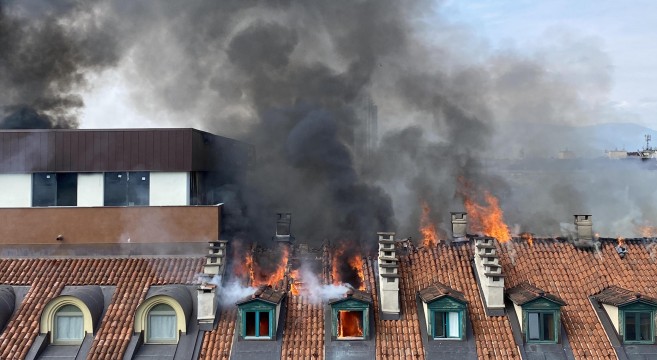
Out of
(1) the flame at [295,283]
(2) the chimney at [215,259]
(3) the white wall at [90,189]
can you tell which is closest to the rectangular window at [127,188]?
(3) the white wall at [90,189]

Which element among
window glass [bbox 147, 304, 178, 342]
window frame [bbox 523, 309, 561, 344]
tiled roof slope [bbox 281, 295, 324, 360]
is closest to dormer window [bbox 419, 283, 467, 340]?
window frame [bbox 523, 309, 561, 344]

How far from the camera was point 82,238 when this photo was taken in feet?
75.0

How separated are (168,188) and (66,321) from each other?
632cm

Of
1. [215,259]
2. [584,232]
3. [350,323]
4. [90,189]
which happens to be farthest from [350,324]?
[90,189]

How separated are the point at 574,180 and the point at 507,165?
591 cm

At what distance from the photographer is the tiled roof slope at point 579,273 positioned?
765 inches

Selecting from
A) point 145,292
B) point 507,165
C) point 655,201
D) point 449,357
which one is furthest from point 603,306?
point 507,165

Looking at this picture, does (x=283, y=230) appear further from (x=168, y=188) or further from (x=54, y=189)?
(x=54, y=189)

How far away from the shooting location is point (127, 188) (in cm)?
2361

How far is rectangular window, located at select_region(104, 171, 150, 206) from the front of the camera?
23500 millimetres

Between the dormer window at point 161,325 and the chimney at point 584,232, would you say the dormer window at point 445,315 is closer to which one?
the chimney at point 584,232

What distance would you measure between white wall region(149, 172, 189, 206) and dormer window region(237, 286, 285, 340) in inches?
244

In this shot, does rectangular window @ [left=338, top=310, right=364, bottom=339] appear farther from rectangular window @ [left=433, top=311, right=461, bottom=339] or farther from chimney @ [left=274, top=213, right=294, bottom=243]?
chimney @ [left=274, top=213, right=294, bottom=243]

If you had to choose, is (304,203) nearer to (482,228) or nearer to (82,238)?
(482,228)
